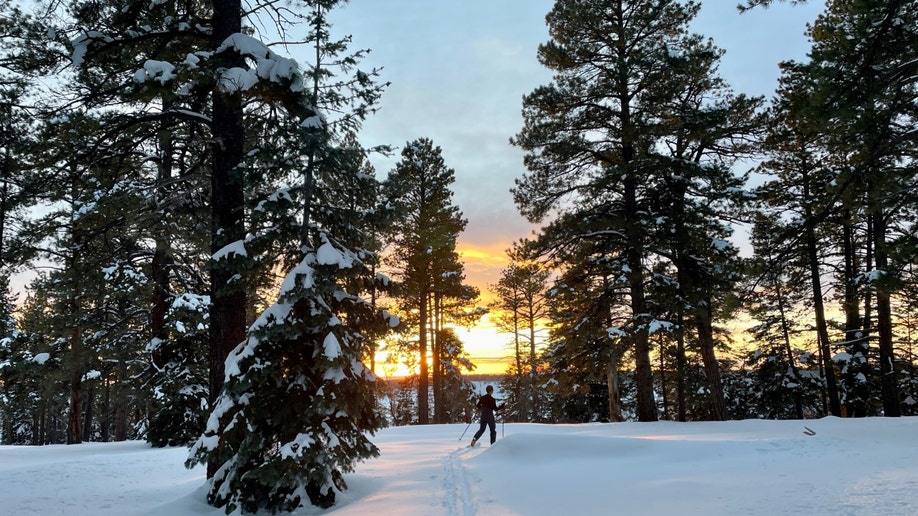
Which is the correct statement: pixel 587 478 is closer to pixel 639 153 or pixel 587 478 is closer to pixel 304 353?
pixel 304 353

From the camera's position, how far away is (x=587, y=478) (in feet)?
26.1

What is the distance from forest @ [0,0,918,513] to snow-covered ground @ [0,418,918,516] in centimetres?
139

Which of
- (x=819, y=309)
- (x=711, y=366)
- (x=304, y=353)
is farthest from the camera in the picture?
(x=819, y=309)

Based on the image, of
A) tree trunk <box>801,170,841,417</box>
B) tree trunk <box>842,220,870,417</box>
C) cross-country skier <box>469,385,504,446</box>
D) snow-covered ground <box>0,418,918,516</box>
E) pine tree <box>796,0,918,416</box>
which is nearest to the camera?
snow-covered ground <box>0,418,918,516</box>

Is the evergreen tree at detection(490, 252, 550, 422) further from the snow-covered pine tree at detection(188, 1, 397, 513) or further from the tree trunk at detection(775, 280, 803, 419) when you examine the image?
the snow-covered pine tree at detection(188, 1, 397, 513)

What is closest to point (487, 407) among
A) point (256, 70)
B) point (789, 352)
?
point (256, 70)

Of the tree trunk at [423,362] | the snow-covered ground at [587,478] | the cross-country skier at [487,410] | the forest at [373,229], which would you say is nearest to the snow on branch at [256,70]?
the forest at [373,229]

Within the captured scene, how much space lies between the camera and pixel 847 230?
20.7 metres

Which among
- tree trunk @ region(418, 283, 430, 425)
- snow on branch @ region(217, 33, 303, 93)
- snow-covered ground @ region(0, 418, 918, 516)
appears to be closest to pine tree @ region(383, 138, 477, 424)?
tree trunk @ region(418, 283, 430, 425)

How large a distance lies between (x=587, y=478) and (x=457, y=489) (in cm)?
218

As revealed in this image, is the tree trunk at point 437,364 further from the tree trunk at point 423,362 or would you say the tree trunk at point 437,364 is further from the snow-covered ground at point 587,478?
the snow-covered ground at point 587,478

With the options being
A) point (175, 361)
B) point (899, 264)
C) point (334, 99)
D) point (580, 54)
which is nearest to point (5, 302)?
point (175, 361)

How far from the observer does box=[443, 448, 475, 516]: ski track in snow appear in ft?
20.7

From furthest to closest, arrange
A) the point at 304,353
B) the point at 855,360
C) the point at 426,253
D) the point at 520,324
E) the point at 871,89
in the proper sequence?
the point at 520,324 < the point at 426,253 < the point at 855,360 < the point at 871,89 < the point at 304,353
